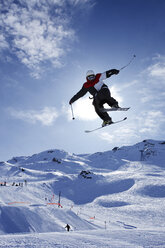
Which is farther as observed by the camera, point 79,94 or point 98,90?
point 79,94

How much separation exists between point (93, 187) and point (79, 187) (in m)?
3.90

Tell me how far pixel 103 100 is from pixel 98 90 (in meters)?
0.46

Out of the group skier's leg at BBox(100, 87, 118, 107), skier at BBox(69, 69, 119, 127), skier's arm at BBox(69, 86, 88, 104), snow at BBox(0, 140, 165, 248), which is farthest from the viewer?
snow at BBox(0, 140, 165, 248)

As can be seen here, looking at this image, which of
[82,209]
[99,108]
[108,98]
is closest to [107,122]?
[99,108]

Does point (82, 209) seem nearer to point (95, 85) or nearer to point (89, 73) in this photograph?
point (95, 85)

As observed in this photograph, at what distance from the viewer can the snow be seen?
991 cm

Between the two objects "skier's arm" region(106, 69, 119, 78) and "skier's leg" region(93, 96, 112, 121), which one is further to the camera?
"skier's leg" region(93, 96, 112, 121)

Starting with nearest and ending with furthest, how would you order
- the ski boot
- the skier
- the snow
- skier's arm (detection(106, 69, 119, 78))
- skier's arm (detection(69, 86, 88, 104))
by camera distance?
skier's arm (detection(106, 69, 119, 78))
the skier
skier's arm (detection(69, 86, 88, 104))
the ski boot
the snow

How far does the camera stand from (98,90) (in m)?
7.48

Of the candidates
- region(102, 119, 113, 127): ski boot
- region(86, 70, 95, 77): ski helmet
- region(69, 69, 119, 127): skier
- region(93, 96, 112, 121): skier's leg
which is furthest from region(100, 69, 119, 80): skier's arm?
region(102, 119, 113, 127): ski boot

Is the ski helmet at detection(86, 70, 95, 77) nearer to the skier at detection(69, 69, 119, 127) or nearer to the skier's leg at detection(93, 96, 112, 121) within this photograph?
the skier at detection(69, 69, 119, 127)

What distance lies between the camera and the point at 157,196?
46062 millimetres

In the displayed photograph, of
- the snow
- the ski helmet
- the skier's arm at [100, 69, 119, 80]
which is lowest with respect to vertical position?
the snow

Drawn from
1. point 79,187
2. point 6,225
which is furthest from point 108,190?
point 6,225
